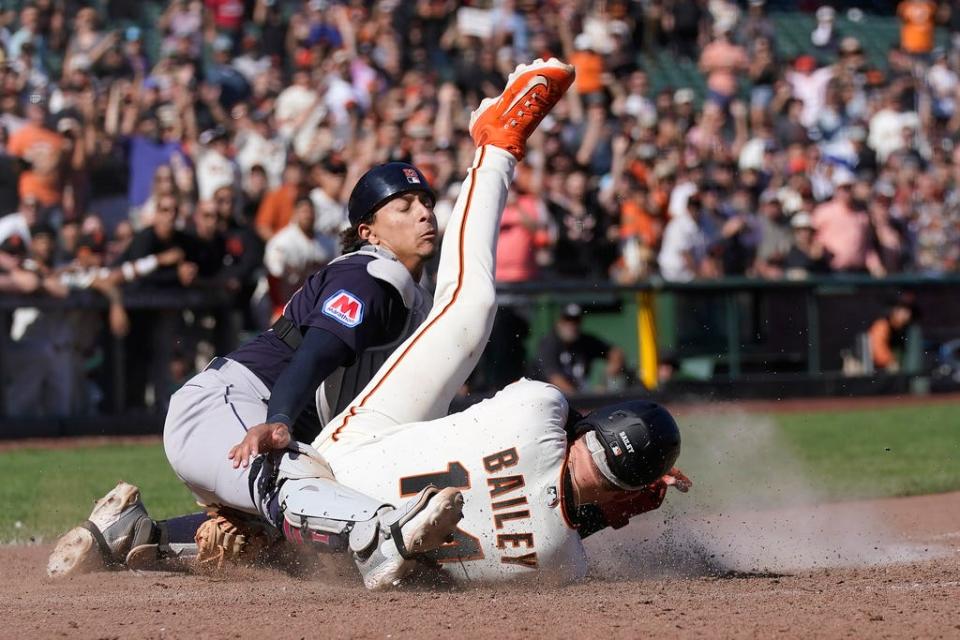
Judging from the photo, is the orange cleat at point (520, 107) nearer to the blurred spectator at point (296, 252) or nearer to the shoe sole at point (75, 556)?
the shoe sole at point (75, 556)

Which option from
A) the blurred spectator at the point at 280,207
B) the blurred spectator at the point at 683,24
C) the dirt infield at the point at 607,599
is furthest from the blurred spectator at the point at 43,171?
the blurred spectator at the point at 683,24

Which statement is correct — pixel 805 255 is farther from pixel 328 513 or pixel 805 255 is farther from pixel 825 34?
pixel 328 513

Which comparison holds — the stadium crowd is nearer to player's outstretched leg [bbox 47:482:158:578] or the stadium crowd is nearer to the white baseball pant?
player's outstretched leg [bbox 47:482:158:578]

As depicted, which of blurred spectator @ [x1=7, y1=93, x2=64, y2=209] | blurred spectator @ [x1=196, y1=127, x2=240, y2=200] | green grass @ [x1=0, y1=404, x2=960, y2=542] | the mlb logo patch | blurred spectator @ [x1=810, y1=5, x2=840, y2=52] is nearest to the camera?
the mlb logo patch

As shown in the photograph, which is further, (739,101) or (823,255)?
(739,101)

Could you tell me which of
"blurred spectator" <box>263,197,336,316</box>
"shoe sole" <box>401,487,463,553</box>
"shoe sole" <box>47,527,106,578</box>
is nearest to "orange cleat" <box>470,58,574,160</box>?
"shoe sole" <box>401,487,463,553</box>

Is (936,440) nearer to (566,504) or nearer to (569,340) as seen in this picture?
(569,340)

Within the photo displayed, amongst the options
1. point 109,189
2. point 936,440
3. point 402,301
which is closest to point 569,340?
point 936,440
